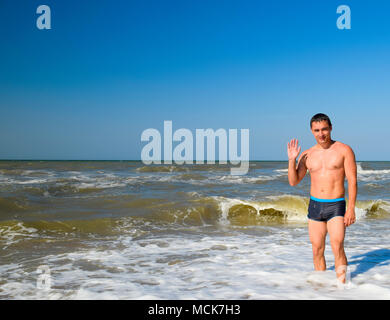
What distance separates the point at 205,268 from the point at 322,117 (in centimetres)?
284

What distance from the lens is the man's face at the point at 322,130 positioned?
3.94 metres

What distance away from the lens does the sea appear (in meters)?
4.18

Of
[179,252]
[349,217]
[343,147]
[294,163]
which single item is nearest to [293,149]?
[294,163]

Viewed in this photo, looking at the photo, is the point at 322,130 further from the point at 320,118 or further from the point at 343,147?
the point at 343,147

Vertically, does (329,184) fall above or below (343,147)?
below

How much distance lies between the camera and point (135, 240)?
7438 millimetres

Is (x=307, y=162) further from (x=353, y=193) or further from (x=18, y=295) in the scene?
(x=18, y=295)

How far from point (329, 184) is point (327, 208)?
0.94ft

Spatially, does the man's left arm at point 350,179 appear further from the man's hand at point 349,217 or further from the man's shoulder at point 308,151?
the man's shoulder at point 308,151

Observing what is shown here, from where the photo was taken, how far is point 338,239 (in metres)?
3.87

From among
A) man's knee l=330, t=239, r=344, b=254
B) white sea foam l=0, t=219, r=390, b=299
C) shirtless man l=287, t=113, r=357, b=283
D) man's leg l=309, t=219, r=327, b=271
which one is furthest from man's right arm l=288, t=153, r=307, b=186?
white sea foam l=0, t=219, r=390, b=299

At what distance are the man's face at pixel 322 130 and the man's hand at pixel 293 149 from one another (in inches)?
10.0

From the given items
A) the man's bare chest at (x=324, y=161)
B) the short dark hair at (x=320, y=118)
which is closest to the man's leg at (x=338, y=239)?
the man's bare chest at (x=324, y=161)

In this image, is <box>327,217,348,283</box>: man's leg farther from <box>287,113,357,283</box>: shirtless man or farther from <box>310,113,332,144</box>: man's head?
<box>310,113,332,144</box>: man's head
